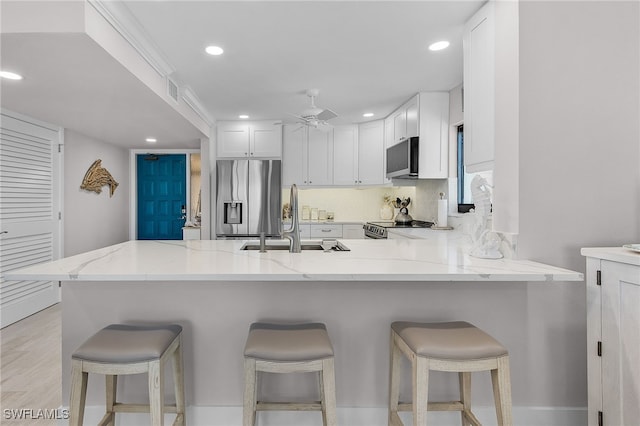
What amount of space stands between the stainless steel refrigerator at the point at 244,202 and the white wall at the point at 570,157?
11.6 feet

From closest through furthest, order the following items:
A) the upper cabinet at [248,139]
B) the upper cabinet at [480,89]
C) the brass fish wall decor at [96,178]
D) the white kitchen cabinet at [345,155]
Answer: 1. the upper cabinet at [480,89]
2. the brass fish wall decor at [96,178]
3. the upper cabinet at [248,139]
4. the white kitchen cabinet at [345,155]

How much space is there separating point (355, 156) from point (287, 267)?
3.93m

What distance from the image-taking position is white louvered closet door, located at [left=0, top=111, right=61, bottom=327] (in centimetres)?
351

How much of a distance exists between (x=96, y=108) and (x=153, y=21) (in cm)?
153

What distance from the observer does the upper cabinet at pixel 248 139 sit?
5.14 meters

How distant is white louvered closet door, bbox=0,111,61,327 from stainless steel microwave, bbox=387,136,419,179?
4.11 metres

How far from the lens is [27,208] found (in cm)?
379

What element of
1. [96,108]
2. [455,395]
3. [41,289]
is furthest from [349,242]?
[41,289]

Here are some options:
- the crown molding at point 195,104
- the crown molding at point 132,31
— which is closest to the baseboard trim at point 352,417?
the crown molding at point 132,31

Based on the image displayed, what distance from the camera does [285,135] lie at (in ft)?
17.3

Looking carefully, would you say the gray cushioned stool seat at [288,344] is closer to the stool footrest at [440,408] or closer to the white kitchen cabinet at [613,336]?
the stool footrest at [440,408]

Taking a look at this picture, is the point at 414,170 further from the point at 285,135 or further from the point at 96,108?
the point at 96,108

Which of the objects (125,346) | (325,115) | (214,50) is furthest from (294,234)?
(325,115)

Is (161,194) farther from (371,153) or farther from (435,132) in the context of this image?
(435,132)
